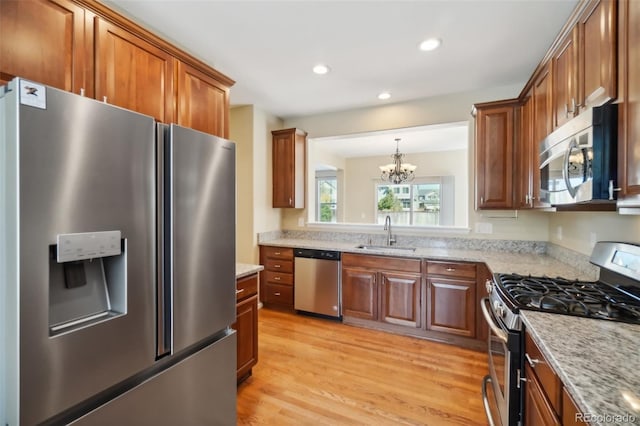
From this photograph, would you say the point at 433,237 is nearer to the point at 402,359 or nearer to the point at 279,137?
the point at 402,359

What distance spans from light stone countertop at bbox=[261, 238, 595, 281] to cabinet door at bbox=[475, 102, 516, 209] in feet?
1.67

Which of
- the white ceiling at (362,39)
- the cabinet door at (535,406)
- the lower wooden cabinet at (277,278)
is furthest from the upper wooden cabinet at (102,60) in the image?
the cabinet door at (535,406)

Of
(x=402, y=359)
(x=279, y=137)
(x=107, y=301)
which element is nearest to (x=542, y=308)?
(x=402, y=359)

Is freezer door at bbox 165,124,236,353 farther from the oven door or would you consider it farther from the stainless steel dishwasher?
the stainless steel dishwasher

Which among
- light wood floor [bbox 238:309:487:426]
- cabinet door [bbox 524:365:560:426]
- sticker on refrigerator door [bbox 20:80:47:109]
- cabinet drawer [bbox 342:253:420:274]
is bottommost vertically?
light wood floor [bbox 238:309:487:426]

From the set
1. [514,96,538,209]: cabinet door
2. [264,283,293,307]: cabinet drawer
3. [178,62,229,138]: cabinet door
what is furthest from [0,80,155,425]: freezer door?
[514,96,538,209]: cabinet door

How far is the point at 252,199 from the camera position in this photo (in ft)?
12.4

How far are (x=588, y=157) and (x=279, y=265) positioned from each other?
314 centimetres

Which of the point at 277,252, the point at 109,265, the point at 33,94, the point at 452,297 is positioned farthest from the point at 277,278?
the point at 33,94

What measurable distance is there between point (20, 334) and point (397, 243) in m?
3.34

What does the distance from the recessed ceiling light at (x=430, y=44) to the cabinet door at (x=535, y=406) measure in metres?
2.24

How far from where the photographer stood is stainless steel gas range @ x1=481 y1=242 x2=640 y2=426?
4.27 ft

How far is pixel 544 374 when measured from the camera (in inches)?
42.5

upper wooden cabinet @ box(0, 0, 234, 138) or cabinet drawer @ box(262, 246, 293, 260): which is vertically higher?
upper wooden cabinet @ box(0, 0, 234, 138)
